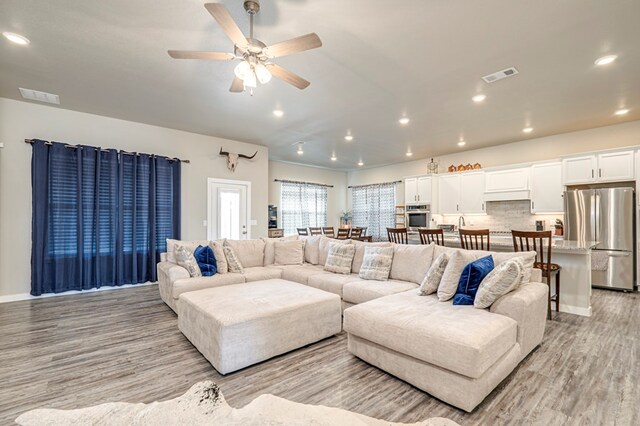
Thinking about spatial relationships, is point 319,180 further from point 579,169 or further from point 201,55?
point 201,55

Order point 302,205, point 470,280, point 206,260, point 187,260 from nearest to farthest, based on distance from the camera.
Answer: point 470,280, point 187,260, point 206,260, point 302,205

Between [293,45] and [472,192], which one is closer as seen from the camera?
[293,45]

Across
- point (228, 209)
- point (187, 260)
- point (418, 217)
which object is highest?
point (228, 209)

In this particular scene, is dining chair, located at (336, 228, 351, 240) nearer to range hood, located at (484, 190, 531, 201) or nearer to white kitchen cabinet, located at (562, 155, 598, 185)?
range hood, located at (484, 190, 531, 201)

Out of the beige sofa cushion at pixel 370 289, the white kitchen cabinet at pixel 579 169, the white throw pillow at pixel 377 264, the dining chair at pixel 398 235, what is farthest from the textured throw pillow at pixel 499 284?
the white kitchen cabinet at pixel 579 169

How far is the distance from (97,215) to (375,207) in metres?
7.20

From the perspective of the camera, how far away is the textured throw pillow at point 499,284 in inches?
91.7

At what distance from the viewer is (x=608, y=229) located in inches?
195

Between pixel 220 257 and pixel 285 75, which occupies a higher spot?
pixel 285 75

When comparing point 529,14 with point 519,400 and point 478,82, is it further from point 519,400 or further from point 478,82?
point 519,400

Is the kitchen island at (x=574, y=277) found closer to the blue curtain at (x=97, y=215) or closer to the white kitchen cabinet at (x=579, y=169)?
the white kitchen cabinet at (x=579, y=169)

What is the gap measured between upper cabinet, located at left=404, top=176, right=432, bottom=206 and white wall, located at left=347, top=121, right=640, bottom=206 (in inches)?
19.5

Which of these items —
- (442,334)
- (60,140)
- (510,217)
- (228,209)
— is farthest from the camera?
(510,217)

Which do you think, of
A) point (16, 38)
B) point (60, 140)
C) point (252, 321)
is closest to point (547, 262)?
point (252, 321)
